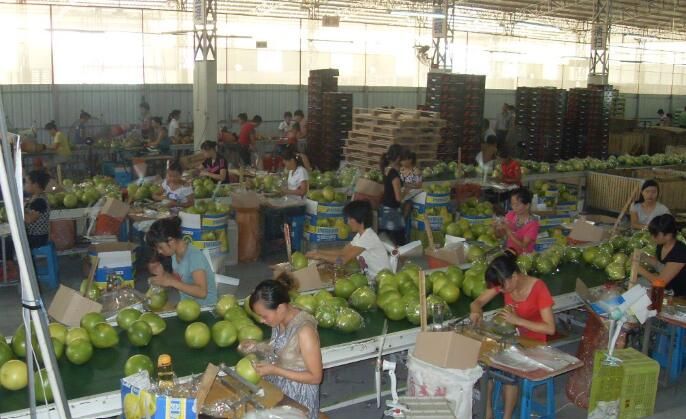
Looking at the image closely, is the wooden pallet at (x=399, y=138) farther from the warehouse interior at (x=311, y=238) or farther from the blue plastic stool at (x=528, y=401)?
the blue plastic stool at (x=528, y=401)

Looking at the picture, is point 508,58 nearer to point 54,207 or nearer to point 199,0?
point 199,0

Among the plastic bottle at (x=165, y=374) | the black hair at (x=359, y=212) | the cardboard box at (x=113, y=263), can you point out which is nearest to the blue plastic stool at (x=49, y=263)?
the cardboard box at (x=113, y=263)

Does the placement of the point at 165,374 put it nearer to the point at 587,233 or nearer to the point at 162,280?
the point at 162,280

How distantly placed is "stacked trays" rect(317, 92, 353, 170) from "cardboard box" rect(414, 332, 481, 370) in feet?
38.6

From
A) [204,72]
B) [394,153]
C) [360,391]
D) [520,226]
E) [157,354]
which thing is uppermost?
[204,72]

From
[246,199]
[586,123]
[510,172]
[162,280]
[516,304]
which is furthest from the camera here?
[586,123]

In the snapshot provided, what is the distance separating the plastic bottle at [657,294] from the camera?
18.3 feet

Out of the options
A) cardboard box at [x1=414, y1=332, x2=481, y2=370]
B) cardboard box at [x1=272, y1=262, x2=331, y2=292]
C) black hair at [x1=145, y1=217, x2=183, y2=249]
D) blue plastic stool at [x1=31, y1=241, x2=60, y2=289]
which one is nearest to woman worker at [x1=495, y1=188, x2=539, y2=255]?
cardboard box at [x1=272, y1=262, x2=331, y2=292]

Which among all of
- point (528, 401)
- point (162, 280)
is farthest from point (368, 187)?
point (528, 401)

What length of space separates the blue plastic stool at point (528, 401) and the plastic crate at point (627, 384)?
10.6 inches

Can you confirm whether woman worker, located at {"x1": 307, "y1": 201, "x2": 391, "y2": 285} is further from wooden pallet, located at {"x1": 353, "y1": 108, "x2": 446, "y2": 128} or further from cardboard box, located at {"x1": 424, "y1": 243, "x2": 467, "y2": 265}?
wooden pallet, located at {"x1": 353, "y1": 108, "x2": 446, "y2": 128}

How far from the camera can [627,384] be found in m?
5.03

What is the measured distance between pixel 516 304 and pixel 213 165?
6.53 meters

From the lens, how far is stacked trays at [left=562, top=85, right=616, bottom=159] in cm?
1883
